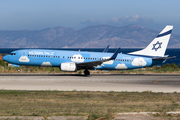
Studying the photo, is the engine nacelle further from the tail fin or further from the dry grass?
the dry grass

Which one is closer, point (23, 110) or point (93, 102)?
point (23, 110)

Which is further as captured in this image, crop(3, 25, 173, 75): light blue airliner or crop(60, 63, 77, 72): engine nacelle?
crop(3, 25, 173, 75): light blue airliner

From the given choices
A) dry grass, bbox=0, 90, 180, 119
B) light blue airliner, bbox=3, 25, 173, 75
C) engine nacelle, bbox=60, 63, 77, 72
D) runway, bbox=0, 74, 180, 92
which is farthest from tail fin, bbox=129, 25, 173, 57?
dry grass, bbox=0, 90, 180, 119

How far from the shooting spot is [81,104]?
1566 centimetres

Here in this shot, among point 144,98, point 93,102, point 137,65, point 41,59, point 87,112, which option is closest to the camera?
point 87,112

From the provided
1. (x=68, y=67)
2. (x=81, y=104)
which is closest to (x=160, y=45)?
(x=68, y=67)

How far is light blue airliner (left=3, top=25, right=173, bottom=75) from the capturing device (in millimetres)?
35312

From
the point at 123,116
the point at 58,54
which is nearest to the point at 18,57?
the point at 58,54

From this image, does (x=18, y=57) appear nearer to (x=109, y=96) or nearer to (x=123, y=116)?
(x=109, y=96)

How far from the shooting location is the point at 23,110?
13500 millimetres

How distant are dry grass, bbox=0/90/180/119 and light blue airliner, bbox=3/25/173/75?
1550 centimetres

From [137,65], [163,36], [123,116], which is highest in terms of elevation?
[163,36]

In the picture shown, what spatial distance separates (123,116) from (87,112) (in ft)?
6.77

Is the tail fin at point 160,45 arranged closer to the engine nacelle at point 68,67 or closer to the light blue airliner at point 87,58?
the light blue airliner at point 87,58
